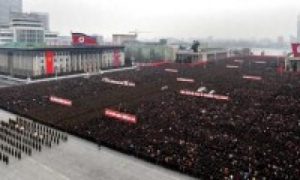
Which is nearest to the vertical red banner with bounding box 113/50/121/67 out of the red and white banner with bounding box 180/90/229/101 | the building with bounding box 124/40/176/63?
the building with bounding box 124/40/176/63

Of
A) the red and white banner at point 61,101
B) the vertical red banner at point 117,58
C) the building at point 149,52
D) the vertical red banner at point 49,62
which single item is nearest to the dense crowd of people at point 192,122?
the red and white banner at point 61,101

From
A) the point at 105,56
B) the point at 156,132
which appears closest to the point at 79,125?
the point at 156,132

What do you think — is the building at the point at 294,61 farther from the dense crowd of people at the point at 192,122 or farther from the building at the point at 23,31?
the building at the point at 23,31

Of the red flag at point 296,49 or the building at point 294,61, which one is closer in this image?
the red flag at point 296,49

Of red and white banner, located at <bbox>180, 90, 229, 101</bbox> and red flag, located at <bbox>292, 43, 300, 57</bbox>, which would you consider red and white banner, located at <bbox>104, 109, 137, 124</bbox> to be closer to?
red and white banner, located at <bbox>180, 90, 229, 101</bbox>

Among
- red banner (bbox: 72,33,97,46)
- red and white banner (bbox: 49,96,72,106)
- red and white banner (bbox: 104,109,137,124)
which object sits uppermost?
red banner (bbox: 72,33,97,46)

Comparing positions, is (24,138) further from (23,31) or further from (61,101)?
(23,31)

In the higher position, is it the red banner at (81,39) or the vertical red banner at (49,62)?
the red banner at (81,39)
